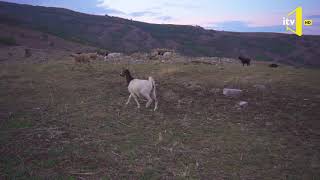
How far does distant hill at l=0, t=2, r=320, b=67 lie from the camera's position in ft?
242

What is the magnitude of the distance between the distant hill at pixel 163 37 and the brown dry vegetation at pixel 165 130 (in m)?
55.7

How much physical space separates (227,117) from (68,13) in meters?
95.0

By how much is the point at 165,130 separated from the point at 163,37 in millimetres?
77533

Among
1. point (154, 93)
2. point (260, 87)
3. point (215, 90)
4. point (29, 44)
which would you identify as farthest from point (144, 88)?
point (29, 44)

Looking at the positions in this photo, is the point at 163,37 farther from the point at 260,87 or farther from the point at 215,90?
the point at 215,90

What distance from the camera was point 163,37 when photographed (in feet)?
282

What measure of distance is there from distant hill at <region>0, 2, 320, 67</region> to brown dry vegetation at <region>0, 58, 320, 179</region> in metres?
55.7

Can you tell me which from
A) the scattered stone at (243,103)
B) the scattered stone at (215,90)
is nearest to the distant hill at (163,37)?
the scattered stone at (215,90)

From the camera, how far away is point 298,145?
27.3ft

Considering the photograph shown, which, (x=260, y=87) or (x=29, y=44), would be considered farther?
(x=29, y=44)

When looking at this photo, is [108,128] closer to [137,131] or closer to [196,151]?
[137,131]

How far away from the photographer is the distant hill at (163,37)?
73.8m

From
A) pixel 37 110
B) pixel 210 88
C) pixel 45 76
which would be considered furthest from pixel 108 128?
pixel 45 76

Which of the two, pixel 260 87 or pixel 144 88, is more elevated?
pixel 144 88
